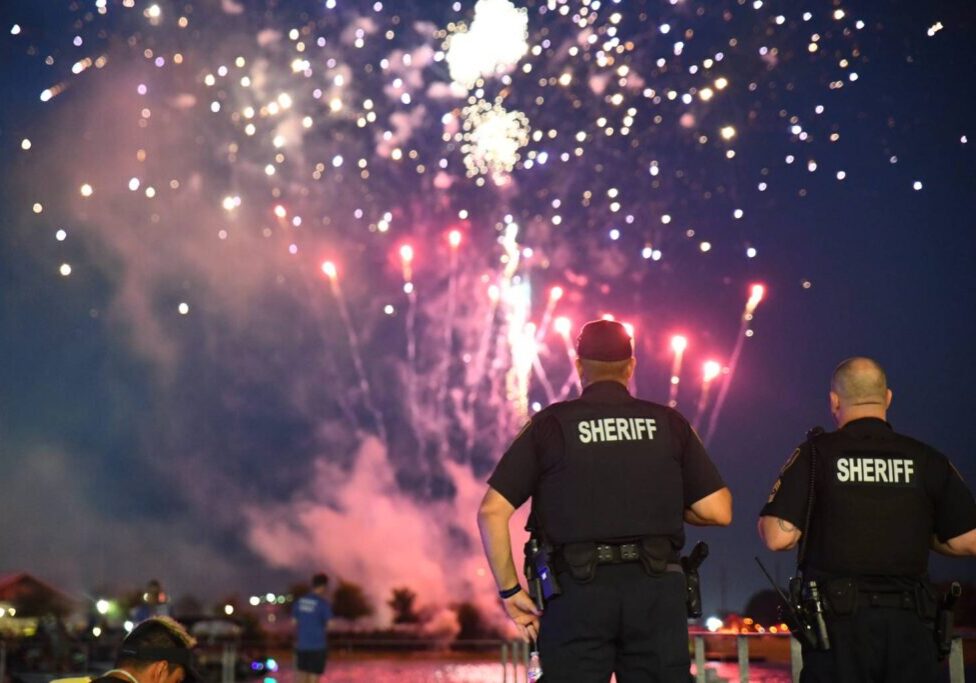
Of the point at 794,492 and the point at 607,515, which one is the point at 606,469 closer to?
the point at 607,515

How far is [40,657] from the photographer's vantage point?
23281mm

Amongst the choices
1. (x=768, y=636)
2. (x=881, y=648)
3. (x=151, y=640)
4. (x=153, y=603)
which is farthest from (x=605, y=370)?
(x=153, y=603)

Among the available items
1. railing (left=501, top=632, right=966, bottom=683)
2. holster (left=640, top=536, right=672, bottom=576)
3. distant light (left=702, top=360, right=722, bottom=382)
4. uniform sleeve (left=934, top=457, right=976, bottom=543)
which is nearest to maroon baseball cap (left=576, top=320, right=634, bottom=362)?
holster (left=640, top=536, right=672, bottom=576)

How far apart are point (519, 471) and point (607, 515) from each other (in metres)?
0.42

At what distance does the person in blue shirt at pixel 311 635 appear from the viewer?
16109mm

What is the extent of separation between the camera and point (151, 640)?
Result: 4258mm

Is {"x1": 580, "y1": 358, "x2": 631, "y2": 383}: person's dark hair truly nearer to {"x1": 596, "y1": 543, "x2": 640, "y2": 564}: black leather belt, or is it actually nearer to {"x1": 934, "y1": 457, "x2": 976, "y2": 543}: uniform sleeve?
{"x1": 596, "y1": 543, "x2": 640, "y2": 564}: black leather belt

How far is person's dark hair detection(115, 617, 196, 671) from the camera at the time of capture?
4223mm

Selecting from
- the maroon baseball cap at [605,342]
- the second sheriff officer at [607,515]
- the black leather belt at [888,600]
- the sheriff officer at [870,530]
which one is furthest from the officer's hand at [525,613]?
the black leather belt at [888,600]

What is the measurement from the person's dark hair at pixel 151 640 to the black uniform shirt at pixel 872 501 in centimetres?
267

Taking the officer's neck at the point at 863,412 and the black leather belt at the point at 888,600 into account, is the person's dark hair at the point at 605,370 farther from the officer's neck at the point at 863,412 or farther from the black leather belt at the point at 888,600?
the black leather belt at the point at 888,600

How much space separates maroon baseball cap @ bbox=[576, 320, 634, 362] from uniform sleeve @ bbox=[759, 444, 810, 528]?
3.10 ft

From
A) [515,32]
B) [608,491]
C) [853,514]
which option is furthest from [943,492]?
[515,32]

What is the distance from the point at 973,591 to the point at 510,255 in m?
13.9
